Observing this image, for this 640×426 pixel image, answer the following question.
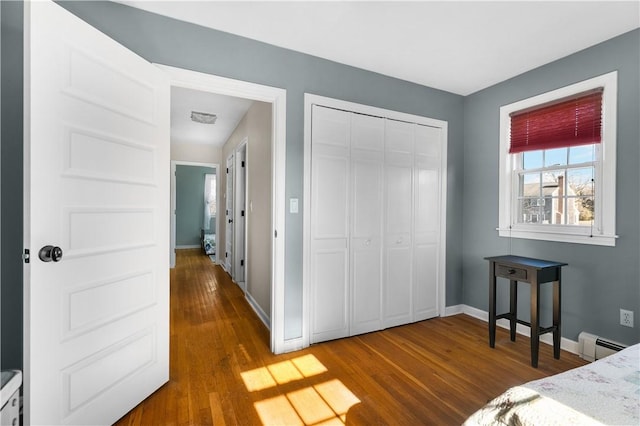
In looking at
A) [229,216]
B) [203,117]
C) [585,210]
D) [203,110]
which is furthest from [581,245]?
[229,216]

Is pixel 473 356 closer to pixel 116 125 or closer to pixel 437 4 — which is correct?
pixel 437 4

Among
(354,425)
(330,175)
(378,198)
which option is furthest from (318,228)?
(354,425)

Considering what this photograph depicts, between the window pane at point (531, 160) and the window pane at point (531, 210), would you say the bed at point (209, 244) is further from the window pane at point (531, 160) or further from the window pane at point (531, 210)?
the window pane at point (531, 160)

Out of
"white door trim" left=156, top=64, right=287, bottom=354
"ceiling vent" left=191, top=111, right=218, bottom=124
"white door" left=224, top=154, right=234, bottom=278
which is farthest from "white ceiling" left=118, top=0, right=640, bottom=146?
"white door" left=224, top=154, right=234, bottom=278

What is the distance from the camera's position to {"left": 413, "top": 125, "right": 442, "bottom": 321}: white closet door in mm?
3135

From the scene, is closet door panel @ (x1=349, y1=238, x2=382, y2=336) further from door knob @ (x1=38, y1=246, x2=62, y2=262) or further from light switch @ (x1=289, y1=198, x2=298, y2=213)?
door knob @ (x1=38, y1=246, x2=62, y2=262)

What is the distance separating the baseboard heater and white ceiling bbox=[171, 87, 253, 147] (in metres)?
4.10

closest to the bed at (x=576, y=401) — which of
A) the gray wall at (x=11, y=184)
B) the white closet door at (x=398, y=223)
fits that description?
the white closet door at (x=398, y=223)

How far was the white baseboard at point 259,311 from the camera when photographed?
2955 millimetres

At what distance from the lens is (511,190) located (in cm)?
300

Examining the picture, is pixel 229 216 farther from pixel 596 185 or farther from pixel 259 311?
pixel 596 185

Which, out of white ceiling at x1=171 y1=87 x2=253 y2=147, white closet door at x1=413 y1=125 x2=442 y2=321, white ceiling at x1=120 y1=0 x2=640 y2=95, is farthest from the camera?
white ceiling at x1=171 y1=87 x2=253 y2=147

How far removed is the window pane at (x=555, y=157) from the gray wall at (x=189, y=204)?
25.8 feet

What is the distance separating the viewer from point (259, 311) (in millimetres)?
3252
